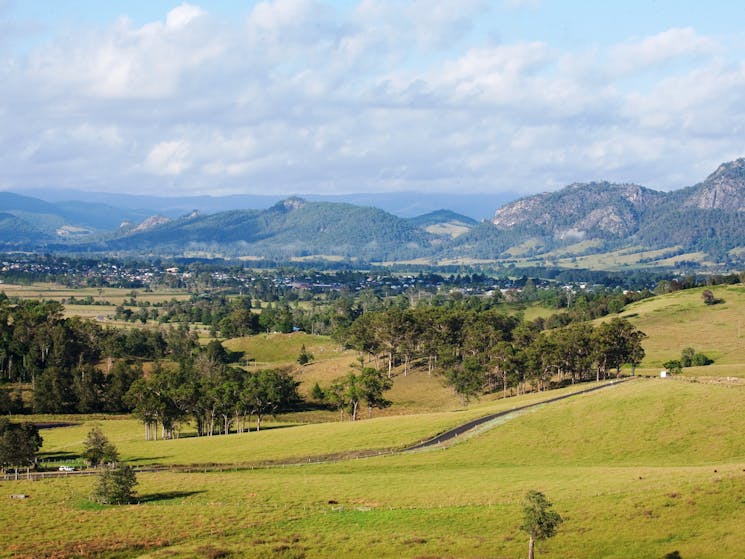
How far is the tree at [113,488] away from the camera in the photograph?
217ft

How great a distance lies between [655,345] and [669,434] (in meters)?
98.4

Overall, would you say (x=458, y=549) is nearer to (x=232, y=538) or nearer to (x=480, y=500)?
(x=480, y=500)

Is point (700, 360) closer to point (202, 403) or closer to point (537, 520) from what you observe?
point (202, 403)

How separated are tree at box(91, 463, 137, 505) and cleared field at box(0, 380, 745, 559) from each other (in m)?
1.39

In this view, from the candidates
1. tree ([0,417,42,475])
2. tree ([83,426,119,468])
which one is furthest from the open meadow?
tree ([0,417,42,475])

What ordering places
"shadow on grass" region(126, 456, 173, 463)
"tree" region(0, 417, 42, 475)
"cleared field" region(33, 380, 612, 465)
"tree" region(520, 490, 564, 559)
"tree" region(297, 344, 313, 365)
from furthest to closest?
"tree" region(297, 344, 313, 365) < "shadow on grass" region(126, 456, 173, 463) < "cleared field" region(33, 380, 612, 465) < "tree" region(0, 417, 42, 475) < "tree" region(520, 490, 564, 559)

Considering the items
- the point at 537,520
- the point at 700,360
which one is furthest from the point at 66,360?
the point at 537,520

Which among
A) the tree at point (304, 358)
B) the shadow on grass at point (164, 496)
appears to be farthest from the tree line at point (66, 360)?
the shadow on grass at point (164, 496)

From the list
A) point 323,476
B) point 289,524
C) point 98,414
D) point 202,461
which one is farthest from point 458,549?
point 98,414

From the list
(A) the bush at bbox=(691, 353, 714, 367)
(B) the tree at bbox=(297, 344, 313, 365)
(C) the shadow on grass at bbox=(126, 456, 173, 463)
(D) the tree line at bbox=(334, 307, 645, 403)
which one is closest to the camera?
(C) the shadow on grass at bbox=(126, 456, 173, 463)

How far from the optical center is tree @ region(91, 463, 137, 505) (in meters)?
66.1

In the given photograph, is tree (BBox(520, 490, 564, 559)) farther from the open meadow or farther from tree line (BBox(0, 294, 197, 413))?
tree line (BBox(0, 294, 197, 413))

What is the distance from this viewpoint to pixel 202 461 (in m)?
88.1

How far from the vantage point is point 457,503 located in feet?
198
